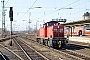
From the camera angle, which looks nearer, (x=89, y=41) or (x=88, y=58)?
(x=88, y=58)

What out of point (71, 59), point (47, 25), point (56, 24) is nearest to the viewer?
point (71, 59)

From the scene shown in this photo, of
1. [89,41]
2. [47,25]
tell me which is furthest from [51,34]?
[89,41]

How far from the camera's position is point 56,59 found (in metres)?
15.3

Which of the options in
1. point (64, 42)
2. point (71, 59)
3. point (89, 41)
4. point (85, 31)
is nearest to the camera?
point (71, 59)

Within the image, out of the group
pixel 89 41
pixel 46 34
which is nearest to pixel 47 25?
pixel 46 34

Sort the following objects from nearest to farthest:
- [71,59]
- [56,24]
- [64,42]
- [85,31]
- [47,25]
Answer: [71,59] < [64,42] < [56,24] < [47,25] < [85,31]

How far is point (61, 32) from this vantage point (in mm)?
25484

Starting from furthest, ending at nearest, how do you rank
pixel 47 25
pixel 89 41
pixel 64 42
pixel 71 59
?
pixel 89 41
pixel 47 25
pixel 64 42
pixel 71 59

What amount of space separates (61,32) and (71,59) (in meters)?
10.4

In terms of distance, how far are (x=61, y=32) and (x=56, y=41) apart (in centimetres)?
145

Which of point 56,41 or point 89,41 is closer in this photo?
point 56,41

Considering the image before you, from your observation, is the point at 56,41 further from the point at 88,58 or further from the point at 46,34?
the point at 88,58

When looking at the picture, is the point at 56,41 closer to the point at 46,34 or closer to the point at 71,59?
the point at 46,34

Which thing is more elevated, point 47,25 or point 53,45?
point 47,25
